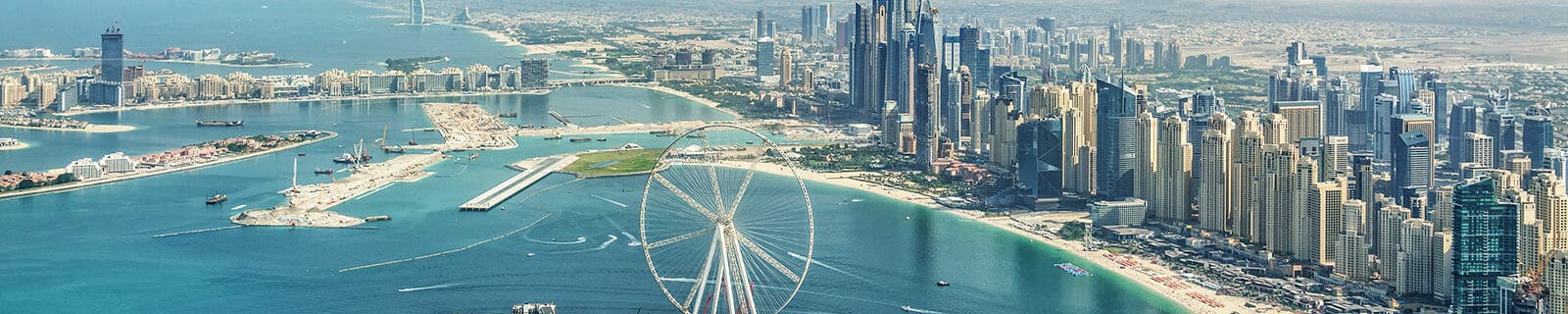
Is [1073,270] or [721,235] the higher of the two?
[721,235]

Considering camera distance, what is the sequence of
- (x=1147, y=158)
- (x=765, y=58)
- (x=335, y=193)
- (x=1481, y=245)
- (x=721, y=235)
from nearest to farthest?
(x=721, y=235)
(x=1481, y=245)
(x=1147, y=158)
(x=335, y=193)
(x=765, y=58)

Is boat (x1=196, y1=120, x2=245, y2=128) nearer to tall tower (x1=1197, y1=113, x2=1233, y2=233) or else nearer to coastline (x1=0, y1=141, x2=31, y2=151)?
coastline (x1=0, y1=141, x2=31, y2=151)

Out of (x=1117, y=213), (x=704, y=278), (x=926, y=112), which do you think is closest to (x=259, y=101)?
(x=926, y=112)

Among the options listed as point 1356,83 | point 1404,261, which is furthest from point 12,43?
point 1404,261

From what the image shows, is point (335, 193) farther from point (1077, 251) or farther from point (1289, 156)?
point (1289, 156)

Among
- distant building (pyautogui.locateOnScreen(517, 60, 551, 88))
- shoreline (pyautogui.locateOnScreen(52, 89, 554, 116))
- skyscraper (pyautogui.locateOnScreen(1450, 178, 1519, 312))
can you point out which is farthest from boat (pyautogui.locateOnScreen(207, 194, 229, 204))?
distant building (pyautogui.locateOnScreen(517, 60, 551, 88))

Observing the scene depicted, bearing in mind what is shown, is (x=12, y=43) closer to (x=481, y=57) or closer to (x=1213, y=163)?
(x=481, y=57)

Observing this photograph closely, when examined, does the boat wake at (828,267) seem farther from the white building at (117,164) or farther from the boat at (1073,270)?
the white building at (117,164)

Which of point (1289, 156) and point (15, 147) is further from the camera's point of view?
point (15, 147)
